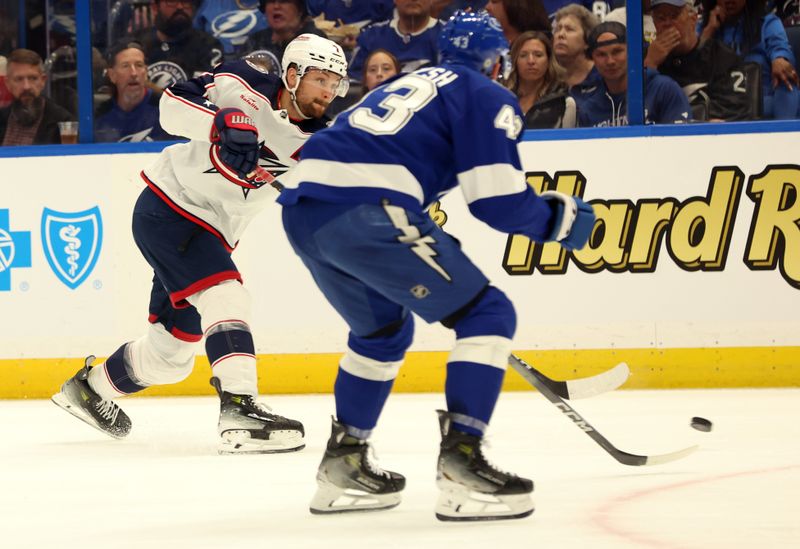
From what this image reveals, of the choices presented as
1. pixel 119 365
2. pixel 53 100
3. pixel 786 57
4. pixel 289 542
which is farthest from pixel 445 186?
pixel 53 100

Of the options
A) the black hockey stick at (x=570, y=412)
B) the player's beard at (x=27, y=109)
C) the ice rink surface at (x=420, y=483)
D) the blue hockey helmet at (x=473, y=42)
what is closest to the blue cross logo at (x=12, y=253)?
the player's beard at (x=27, y=109)

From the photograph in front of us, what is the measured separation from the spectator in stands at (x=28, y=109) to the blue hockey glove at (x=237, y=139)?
2304mm

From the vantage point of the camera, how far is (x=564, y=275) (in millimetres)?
5109

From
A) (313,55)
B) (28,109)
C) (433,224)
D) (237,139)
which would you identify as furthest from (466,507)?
(28,109)

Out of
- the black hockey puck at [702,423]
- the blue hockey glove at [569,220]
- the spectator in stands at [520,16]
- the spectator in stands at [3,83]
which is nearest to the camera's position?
the blue hockey glove at [569,220]

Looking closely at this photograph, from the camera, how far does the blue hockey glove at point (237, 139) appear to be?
3.47 m

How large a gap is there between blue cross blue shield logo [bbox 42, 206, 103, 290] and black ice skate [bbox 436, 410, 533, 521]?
10.7 ft

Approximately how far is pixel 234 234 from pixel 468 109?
175 cm

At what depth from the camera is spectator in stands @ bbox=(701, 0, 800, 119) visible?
5.18 metres

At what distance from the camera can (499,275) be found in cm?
516

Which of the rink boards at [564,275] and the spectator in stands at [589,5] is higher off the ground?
the spectator in stands at [589,5]

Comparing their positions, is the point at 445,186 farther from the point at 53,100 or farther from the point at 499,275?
the point at 53,100

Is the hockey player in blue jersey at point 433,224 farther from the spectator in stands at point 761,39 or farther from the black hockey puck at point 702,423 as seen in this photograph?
the spectator in stands at point 761,39

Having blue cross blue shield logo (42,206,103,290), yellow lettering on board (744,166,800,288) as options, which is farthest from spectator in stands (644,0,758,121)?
blue cross blue shield logo (42,206,103,290)
